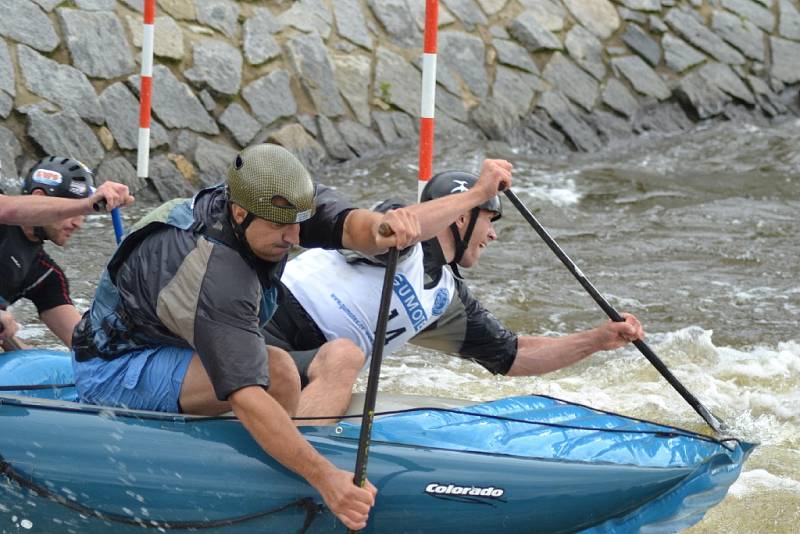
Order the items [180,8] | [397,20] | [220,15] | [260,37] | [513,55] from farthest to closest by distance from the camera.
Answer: [513,55] → [397,20] → [260,37] → [220,15] → [180,8]

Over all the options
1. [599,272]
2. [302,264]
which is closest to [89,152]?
[599,272]

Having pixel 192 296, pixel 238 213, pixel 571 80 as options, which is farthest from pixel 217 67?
pixel 192 296

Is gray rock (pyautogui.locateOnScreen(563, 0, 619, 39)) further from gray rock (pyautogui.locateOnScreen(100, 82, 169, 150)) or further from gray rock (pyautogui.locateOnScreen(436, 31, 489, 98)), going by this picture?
gray rock (pyautogui.locateOnScreen(100, 82, 169, 150))

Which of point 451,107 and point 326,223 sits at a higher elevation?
point 326,223

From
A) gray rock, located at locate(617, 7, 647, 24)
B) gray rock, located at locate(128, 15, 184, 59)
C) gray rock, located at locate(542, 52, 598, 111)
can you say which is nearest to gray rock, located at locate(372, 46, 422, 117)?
gray rock, located at locate(542, 52, 598, 111)

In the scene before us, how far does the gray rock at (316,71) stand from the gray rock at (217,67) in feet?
1.51

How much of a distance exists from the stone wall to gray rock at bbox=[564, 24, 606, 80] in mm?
12

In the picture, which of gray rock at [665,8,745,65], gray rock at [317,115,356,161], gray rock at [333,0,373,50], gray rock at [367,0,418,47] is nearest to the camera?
gray rock at [317,115,356,161]

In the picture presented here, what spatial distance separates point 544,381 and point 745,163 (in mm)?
4877

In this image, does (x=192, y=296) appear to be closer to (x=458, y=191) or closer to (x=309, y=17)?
(x=458, y=191)

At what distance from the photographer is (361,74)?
9.02m

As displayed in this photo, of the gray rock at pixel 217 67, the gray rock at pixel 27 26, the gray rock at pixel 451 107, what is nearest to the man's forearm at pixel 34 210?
the gray rock at pixel 27 26

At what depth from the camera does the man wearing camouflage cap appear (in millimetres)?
3051

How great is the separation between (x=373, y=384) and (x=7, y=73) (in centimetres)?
495
